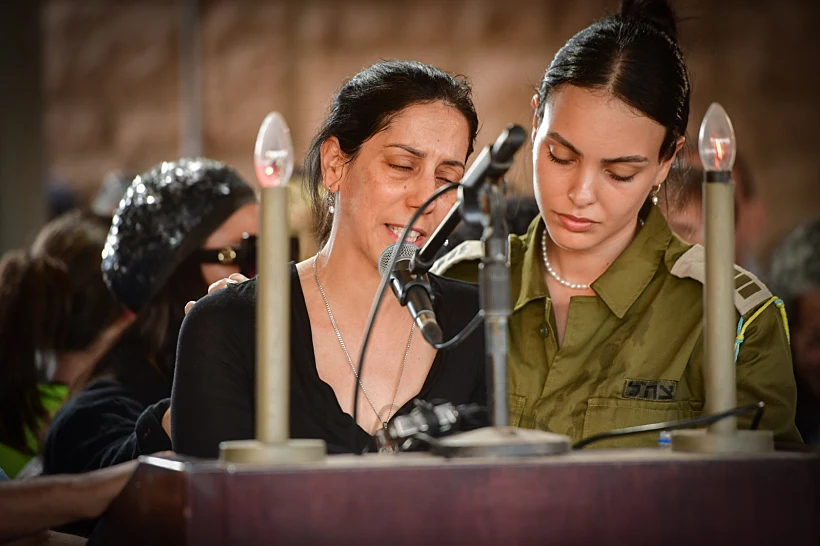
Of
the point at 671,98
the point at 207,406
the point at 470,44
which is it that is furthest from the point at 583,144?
the point at 470,44

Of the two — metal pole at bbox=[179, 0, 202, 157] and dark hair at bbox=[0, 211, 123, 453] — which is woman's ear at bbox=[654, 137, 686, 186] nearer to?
dark hair at bbox=[0, 211, 123, 453]

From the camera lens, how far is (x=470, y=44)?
542 cm

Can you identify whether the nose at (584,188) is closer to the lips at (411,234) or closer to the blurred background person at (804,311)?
the lips at (411,234)

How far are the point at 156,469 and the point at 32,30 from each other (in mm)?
3666

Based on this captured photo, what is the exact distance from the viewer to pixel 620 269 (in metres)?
2.10

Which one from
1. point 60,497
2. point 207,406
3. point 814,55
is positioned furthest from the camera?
point 814,55

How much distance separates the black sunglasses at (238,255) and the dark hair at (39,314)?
49 centimetres

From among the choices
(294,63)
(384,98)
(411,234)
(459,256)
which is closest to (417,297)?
(411,234)

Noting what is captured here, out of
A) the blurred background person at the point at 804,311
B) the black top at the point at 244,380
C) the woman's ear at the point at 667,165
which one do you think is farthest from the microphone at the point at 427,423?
the blurred background person at the point at 804,311

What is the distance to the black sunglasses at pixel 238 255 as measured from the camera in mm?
2457

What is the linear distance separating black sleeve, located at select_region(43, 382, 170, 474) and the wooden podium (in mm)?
1083

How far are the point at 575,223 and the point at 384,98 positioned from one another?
1.38 feet

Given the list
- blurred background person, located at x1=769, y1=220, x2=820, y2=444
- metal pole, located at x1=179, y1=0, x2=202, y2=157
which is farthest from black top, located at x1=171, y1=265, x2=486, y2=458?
metal pole, located at x1=179, y1=0, x2=202, y2=157

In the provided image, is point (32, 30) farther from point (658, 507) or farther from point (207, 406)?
point (658, 507)
